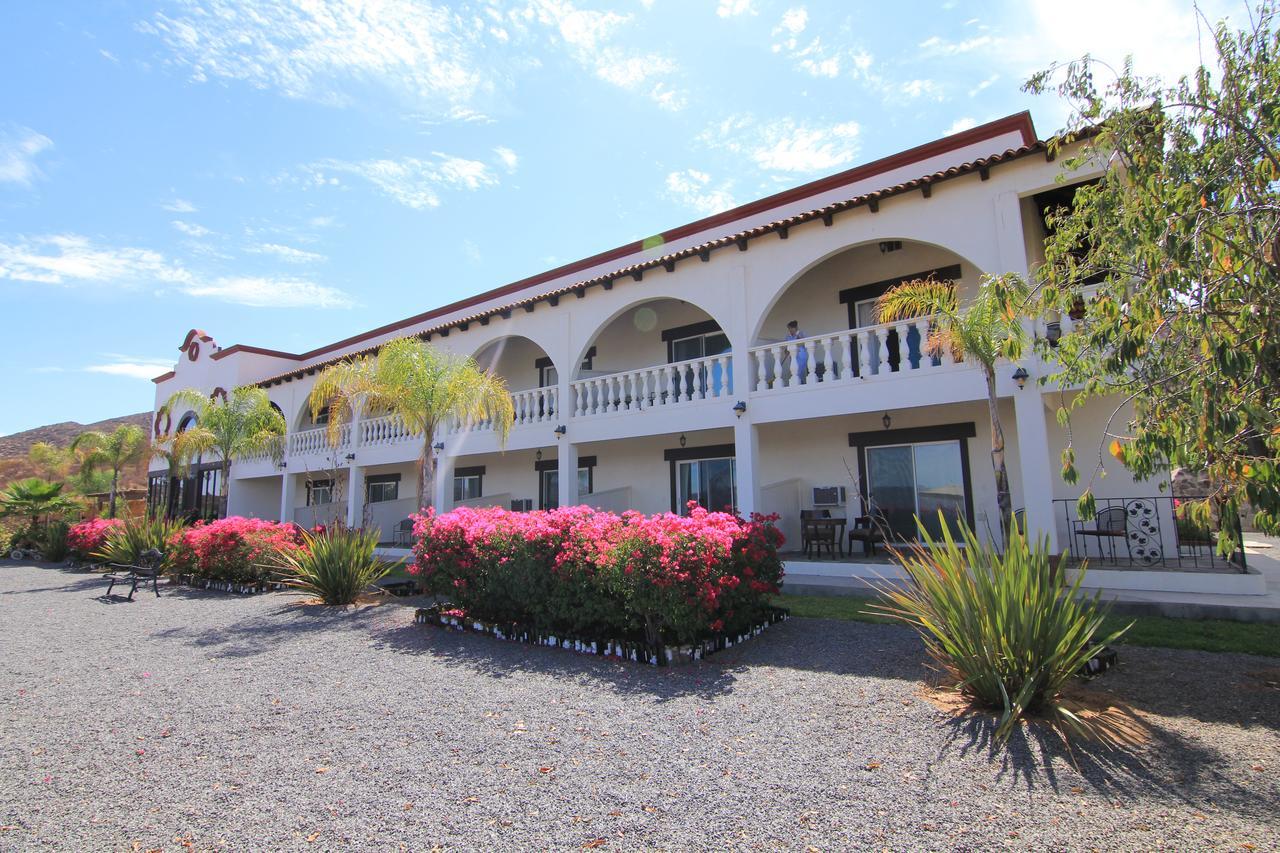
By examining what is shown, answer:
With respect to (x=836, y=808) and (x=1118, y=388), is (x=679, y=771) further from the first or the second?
(x=1118, y=388)

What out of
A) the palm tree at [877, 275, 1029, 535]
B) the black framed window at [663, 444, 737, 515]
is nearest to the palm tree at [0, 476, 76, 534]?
the black framed window at [663, 444, 737, 515]

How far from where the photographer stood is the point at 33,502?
2428 centimetres

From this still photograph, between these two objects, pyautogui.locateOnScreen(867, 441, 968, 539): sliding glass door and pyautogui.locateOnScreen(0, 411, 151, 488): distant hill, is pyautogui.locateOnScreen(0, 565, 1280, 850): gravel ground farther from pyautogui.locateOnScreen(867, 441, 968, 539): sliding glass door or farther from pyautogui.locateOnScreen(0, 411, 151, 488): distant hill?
pyautogui.locateOnScreen(0, 411, 151, 488): distant hill

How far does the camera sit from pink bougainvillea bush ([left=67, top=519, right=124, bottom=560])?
18448mm

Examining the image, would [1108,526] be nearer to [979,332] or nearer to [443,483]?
[979,332]

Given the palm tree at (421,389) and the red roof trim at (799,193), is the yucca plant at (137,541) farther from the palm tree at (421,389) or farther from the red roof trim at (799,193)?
the red roof trim at (799,193)

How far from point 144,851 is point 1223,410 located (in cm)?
614

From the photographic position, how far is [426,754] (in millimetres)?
4254

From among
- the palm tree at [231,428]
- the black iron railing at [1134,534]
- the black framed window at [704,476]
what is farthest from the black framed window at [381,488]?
the black iron railing at [1134,534]

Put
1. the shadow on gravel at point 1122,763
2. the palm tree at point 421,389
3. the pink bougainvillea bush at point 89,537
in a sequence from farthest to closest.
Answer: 1. the pink bougainvillea bush at point 89,537
2. the palm tree at point 421,389
3. the shadow on gravel at point 1122,763

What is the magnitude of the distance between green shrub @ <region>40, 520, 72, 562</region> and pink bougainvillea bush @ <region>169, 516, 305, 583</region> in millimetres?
11301

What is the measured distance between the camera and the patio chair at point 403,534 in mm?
17906

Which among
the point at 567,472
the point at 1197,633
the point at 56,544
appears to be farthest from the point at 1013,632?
the point at 56,544

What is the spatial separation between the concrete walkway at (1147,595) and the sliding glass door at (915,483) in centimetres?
163
